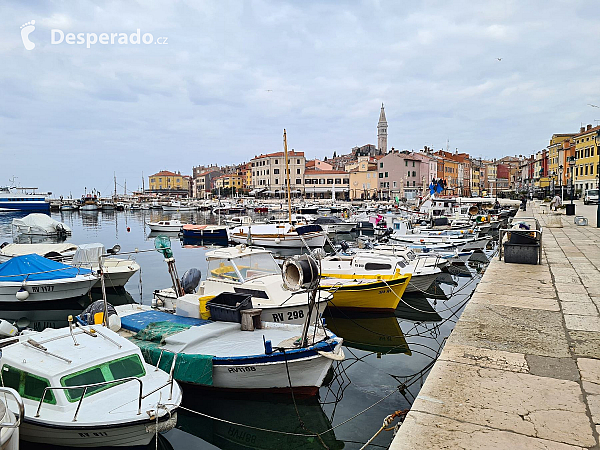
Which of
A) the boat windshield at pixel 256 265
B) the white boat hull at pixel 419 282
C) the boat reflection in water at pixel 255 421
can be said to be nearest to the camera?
the boat reflection in water at pixel 255 421

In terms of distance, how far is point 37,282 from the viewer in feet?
56.2

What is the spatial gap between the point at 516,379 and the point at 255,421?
5.15 m

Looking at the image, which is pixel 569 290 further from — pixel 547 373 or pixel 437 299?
pixel 437 299

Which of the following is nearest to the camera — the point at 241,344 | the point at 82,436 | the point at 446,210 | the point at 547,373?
the point at 547,373

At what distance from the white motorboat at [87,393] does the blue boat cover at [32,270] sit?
10.9 m

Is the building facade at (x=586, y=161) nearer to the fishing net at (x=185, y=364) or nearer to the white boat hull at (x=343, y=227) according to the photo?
the white boat hull at (x=343, y=227)

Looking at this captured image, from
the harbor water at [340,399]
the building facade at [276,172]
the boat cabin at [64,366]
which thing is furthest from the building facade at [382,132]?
the boat cabin at [64,366]

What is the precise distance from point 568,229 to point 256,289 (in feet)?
69.0

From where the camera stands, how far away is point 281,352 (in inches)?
332

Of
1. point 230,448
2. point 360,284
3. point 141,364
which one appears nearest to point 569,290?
point 360,284

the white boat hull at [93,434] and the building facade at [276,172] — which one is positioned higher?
the building facade at [276,172]

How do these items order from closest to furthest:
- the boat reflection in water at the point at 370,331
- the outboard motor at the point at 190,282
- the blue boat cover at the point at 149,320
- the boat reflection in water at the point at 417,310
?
the blue boat cover at the point at 149,320, the boat reflection in water at the point at 370,331, the outboard motor at the point at 190,282, the boat reflection in water at the point at 417,310

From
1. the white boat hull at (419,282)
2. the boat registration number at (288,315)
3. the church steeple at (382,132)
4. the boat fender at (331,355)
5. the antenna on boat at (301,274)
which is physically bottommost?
the white boat hull at (419,282)

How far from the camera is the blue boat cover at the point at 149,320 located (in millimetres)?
10500
